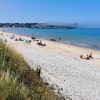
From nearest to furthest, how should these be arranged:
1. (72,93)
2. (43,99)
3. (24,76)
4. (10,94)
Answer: (10,94), (43,99), (24,76), (72,93)

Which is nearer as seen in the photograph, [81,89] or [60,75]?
[81,89]

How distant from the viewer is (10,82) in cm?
555

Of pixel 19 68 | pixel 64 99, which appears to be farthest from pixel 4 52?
pixel 64 99

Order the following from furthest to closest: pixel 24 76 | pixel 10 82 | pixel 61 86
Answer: pixel 61 86 → pixel 24 76 → pixel 10 82

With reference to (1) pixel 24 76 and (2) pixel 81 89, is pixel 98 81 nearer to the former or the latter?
(2) pixel 81 89

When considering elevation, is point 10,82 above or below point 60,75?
above

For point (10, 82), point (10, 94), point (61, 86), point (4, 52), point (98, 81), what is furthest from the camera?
point (98, 81)

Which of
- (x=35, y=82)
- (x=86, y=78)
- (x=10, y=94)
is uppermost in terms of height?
(x=10, y=94)

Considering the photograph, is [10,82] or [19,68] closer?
[10,82]

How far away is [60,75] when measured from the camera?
14383mm

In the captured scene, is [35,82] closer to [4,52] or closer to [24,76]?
[24,76]

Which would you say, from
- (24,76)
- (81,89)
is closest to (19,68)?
(24,76)

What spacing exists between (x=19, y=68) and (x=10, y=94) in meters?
3.28

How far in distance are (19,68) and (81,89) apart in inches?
164
